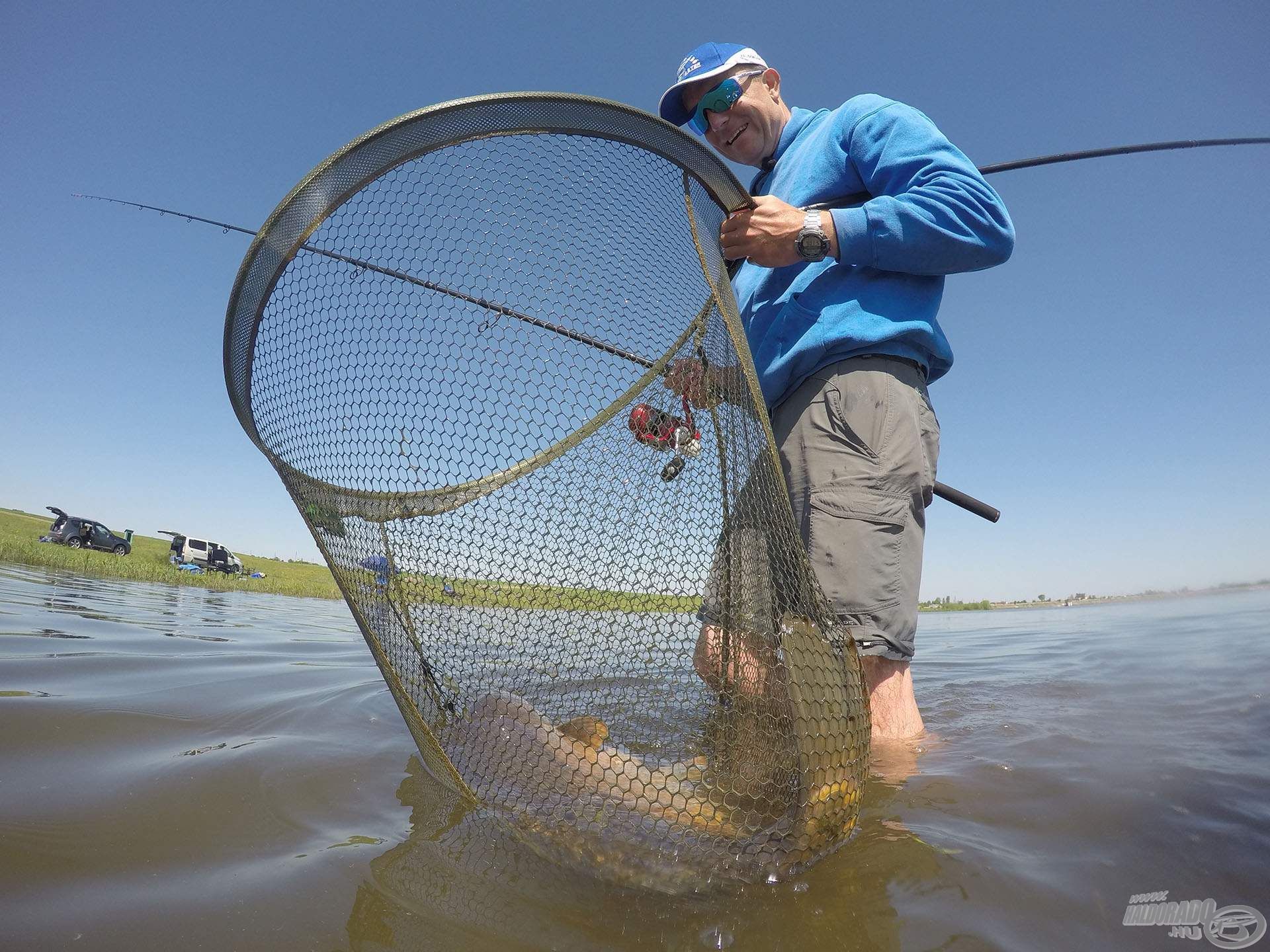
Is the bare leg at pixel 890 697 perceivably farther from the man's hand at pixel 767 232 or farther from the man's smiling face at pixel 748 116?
the man's smiling face at pixel 748 116

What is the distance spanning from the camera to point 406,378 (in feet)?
5.83

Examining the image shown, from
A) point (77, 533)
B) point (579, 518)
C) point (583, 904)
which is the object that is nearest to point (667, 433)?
point (579, 518)

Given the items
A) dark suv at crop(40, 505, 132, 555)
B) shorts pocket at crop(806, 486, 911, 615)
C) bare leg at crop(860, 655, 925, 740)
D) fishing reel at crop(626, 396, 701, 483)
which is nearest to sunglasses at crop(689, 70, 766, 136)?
fishing reel at crop(626, 396, 701, 483)

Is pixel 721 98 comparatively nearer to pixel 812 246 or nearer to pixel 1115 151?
pixel 812 246

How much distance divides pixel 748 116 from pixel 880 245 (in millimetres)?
1069

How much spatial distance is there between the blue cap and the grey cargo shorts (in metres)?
1.36

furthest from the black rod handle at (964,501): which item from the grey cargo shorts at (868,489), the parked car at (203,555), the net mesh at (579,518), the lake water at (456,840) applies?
the parked car at (203,555)

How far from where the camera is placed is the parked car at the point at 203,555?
2627cm

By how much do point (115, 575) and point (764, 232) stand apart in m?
14.8

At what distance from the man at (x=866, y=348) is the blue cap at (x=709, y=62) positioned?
15 mm

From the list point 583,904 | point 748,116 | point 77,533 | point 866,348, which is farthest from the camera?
point 77,533

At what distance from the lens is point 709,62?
2.48 metres

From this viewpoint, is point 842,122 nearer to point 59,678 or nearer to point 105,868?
point 105,868

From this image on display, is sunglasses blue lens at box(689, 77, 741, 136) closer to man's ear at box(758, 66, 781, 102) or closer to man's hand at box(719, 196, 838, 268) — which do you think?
man's ear at box(758, 66, 781, 102)
